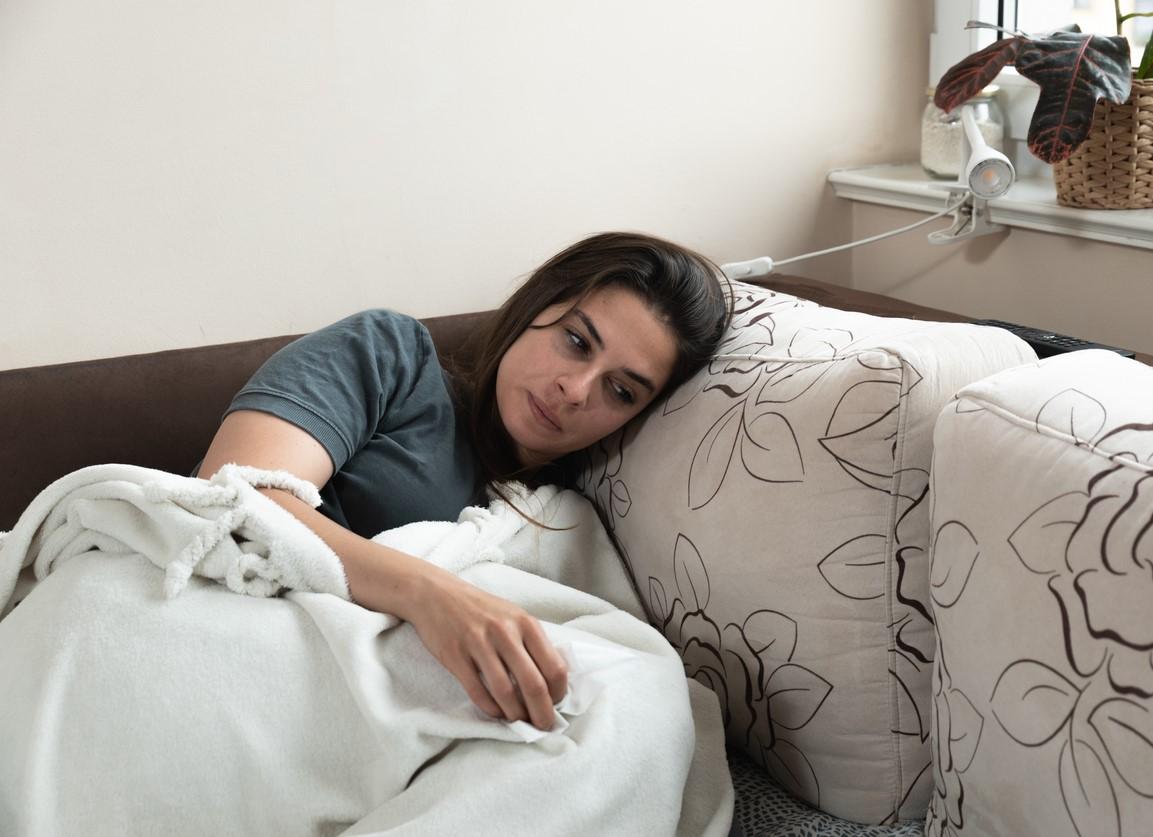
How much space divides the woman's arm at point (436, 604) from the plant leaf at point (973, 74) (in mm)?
963

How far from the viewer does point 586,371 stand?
1264mm

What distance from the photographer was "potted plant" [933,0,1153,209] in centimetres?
135

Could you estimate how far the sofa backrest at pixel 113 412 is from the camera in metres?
1.27

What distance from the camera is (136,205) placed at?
138cm

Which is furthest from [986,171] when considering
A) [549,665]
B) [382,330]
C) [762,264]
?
[549,665]

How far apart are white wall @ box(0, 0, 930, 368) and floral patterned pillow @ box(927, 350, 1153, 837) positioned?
0.87m

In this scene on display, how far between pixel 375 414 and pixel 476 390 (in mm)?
158

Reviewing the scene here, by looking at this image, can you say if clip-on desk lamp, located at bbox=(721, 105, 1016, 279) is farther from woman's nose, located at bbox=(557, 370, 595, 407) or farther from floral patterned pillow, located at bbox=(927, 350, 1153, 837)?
floral patterned pillow, located at bbox=(927, 350, 1153, 837)

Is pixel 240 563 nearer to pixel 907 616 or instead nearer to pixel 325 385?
pixel 325 385

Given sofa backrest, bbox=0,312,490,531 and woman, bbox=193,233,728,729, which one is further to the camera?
sofa backrest, bbox=0,312,490,531

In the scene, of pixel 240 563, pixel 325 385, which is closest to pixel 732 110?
pixel 325 385

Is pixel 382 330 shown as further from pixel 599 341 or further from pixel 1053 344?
pixel 1053 344

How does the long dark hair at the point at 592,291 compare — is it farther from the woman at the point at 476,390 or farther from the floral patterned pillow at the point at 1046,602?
the floral patterned pillow at the point at 1046,602

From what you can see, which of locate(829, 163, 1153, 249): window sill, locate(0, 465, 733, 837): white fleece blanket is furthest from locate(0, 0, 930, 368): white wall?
locate(0, 465, 733, 837): white fleece blanket
